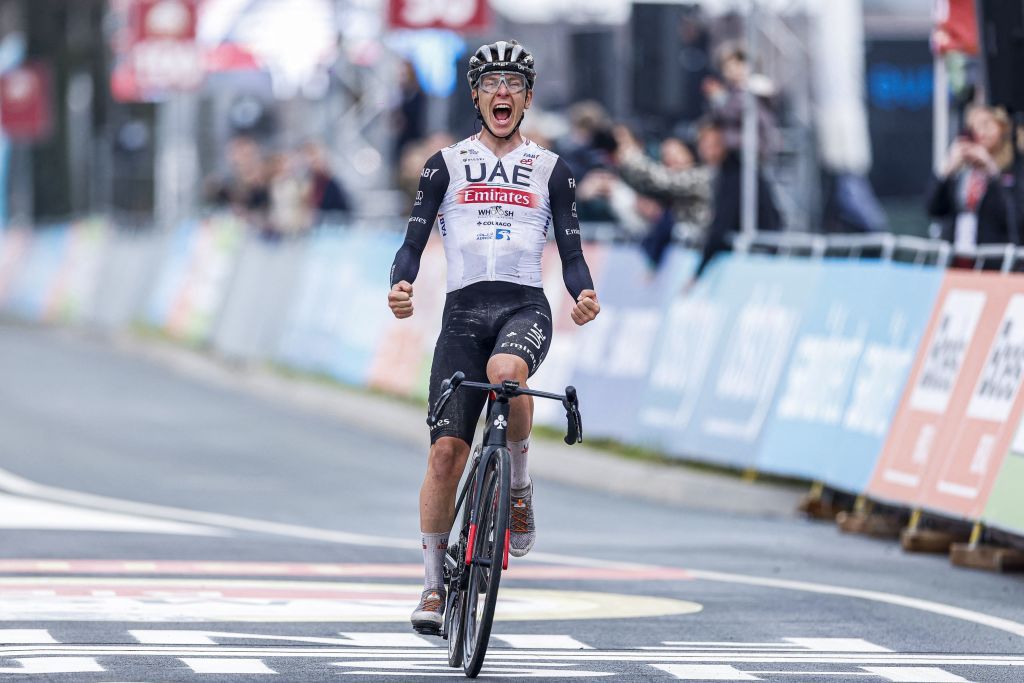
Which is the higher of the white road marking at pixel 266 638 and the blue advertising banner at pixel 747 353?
the blue advertising banner at pixel 747 353

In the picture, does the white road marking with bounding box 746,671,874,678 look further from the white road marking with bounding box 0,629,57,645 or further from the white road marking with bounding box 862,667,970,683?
the white road marking with bounding box 0,629,57,645

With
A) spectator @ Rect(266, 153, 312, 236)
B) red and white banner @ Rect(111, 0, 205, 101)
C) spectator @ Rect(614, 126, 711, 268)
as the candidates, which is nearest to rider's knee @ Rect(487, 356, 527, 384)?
spectator @ Rect(614, 126, 711, 268)

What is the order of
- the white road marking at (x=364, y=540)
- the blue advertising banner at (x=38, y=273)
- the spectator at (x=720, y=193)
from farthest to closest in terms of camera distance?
1. the blue advertising banner at (x=38, y=273)
2. the spectator at (x=720, y=193)
3. the white road marking at (x=364, y=540)

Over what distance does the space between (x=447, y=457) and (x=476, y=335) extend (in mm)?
470

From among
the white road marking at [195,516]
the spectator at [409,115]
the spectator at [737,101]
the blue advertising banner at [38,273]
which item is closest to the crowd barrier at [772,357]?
the spectator at [737,101]

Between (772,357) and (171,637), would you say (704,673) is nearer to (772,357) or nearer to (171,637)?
(171,637)

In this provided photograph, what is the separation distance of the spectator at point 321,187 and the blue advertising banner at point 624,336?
8.02m

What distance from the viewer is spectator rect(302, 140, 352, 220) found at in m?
26.7

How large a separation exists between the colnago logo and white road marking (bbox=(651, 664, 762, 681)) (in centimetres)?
183

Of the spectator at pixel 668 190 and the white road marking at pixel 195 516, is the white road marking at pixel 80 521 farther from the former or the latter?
the spectator at pixel 668 190

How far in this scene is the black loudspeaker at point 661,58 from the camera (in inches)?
882

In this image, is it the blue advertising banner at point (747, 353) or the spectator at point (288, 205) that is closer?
the blue advertising banner at point (747, 353)

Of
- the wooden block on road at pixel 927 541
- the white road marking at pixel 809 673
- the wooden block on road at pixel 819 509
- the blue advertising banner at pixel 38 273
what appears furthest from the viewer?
the blue advertising banner at pixel 38 273

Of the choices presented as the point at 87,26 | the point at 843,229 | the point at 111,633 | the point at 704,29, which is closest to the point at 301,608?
the point at 111,633
